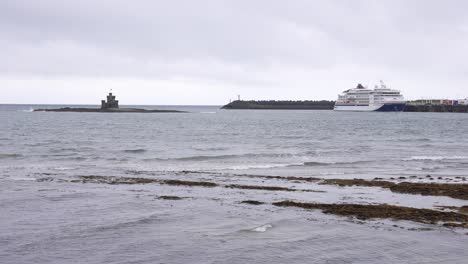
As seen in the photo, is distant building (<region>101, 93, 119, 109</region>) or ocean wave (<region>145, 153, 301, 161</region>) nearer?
ocean wave (<region>145, 153, 301, 161</region>)

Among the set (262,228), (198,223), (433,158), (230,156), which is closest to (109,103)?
(230,156)

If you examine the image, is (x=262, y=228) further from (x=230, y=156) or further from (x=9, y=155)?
(x=9, y=155)

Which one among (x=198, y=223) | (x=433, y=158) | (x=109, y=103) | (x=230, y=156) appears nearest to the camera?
(x=198, y=223)

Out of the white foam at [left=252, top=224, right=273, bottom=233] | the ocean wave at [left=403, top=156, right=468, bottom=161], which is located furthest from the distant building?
the white foam at [left=252, top=224, right=273, bottom=233]

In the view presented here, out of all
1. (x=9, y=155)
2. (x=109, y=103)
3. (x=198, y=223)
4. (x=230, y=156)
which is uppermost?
(x=109, y=103)

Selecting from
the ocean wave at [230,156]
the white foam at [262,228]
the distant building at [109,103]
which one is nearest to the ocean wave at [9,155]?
the ocean wave at [230,156]

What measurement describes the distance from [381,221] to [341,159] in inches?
837

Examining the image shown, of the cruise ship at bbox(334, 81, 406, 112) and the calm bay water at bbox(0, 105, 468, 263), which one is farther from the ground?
the cruise ship at bbox(334, 81, 406, 112)

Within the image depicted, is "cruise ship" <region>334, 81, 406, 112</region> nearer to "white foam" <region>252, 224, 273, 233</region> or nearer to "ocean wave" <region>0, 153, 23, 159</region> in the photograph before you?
"ocean wave" <region>0, 153, 23, 159</region>

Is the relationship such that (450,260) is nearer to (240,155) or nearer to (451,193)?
(451,193)

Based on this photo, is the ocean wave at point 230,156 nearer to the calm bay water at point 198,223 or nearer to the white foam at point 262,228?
the calm bay water at point 198,223

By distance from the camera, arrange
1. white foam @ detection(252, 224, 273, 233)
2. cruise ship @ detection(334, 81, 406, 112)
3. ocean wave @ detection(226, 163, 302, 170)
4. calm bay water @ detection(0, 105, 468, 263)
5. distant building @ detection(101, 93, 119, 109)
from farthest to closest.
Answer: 1. cruise ship @ detection(334, 81, 406, 112)
2. distant building @ detection(101, 93, 119, 109)
3. ocean wave @ detection(226, 163, 302, 170)
4. white foam @ detection(252, 224, 273, 233)
5. calm bay water @ detection(0, 105, 468, 263)

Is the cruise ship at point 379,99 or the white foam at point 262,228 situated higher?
the cruise ship at point 379,99

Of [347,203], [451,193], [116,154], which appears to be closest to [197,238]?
[347,203]
